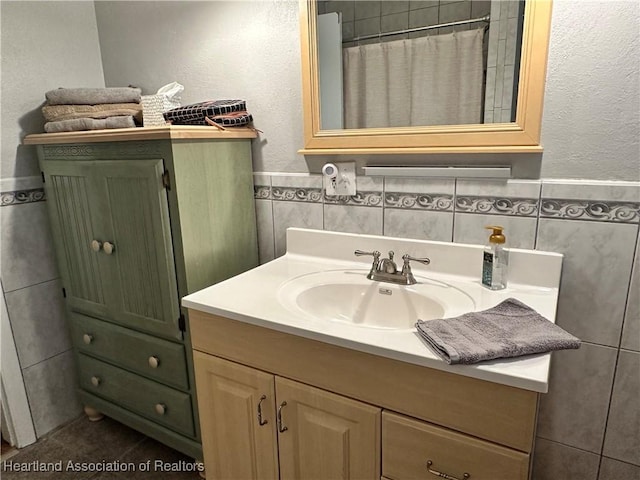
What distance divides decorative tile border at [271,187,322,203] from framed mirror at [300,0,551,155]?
0.46 ft

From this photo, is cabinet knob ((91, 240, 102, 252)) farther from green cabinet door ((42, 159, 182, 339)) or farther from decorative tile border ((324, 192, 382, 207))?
decorative tile border ((324, 192, 382, 207))

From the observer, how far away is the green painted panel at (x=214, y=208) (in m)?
1.30

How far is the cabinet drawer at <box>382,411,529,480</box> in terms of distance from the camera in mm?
813

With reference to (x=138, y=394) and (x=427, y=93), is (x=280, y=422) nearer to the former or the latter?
(x=138, y=394)

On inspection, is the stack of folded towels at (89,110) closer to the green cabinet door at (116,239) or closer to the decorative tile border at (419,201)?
the green cabinet door at (116,239)

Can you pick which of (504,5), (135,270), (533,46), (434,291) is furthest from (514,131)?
(135,270)

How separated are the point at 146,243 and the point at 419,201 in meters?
0.86

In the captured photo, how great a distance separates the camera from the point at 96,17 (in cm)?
181

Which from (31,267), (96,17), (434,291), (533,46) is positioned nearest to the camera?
(533,46)

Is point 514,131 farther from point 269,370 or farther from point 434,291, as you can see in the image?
point 269,370

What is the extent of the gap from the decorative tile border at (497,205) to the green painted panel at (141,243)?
2.88 feet

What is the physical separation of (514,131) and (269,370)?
871 mm

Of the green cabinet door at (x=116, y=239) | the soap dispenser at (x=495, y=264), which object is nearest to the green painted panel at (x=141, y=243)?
the green cabinet door at (x=116, y=239)

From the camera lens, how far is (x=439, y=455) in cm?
88
